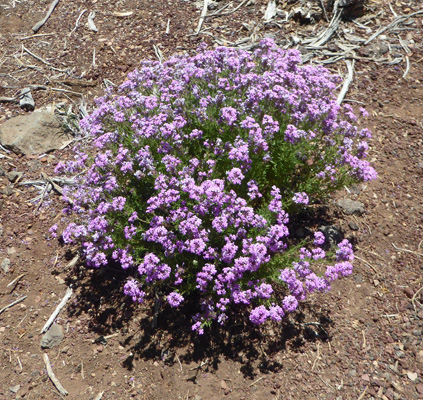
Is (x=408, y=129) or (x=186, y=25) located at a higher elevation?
(x=186, y=25)

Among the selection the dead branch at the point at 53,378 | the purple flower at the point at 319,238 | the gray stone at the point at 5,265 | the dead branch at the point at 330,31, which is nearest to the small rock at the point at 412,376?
the purple flower at the point at 319,238

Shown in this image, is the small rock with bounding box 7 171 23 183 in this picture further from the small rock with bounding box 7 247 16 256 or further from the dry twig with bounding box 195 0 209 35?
the dry twig with bounding box 195 0 209 35

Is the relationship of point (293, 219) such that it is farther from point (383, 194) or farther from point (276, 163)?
point (383, 194)

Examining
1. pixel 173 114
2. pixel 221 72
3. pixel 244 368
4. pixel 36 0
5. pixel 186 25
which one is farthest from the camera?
pixel 36 0

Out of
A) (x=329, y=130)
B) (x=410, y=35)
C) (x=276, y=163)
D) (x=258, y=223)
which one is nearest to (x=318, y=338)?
(x=258, y=223)

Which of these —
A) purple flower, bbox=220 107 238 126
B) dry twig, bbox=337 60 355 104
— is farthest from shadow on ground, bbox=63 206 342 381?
dry twig, bbox=337 60 355 104

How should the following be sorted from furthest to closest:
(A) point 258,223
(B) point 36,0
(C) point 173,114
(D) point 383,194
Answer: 1. (B) point 36,0
2. (D) point 383,194
3. (C) point 173,114
4. (A) point 258,223
